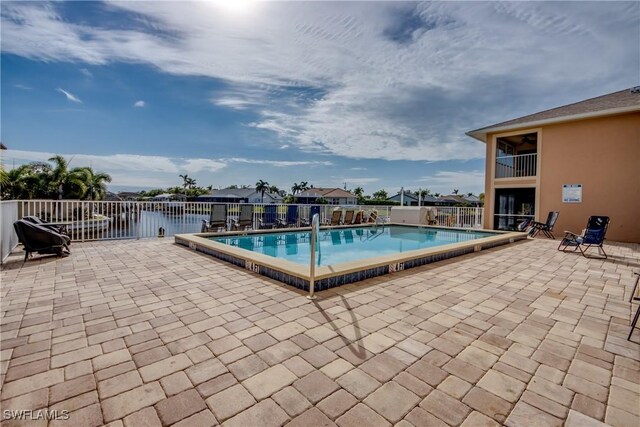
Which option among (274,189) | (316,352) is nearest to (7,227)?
(316,352)

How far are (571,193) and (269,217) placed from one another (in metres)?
11.1

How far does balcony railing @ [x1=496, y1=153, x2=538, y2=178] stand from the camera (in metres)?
12.6

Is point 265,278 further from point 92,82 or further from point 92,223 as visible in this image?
point 92,82

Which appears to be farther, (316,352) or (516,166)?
(516,166)

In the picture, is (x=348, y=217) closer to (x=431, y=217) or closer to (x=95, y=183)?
(x=431, y=217)

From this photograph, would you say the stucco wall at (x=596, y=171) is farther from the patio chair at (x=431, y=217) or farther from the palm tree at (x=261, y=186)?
the palm tree at (x=261, y=186)

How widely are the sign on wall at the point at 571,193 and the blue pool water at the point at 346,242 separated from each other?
3.43m

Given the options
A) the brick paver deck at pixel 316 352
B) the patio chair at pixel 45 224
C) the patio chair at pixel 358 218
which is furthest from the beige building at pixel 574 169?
the patio chair at pixel 45 224

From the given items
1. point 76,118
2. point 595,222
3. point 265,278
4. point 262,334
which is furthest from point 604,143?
point 76,118

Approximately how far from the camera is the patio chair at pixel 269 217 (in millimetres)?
9914

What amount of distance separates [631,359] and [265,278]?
3894 millimetres

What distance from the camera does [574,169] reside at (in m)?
10.7

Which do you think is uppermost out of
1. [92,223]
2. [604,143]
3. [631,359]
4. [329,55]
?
[329,55]

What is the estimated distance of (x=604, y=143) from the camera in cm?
1002
